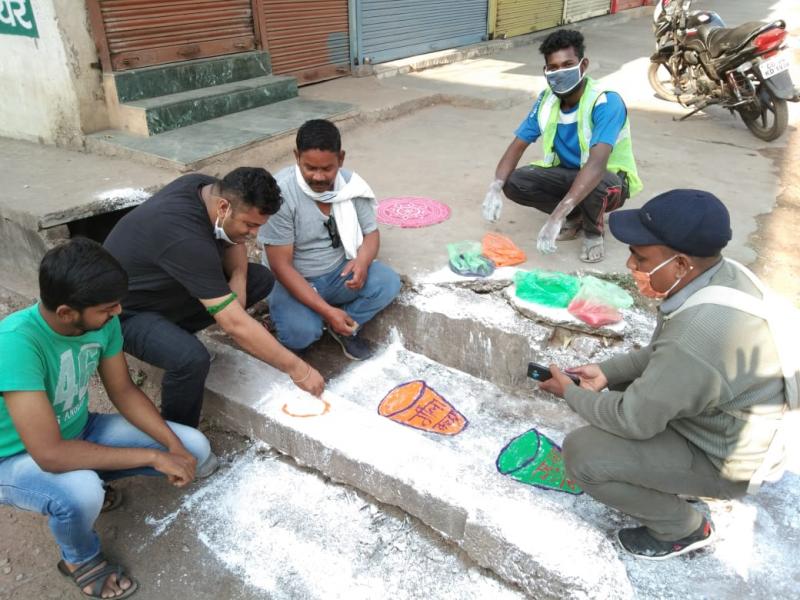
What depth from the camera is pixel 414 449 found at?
7.23ft

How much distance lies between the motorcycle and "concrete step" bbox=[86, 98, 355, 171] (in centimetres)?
388

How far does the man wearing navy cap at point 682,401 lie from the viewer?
62.3 inches

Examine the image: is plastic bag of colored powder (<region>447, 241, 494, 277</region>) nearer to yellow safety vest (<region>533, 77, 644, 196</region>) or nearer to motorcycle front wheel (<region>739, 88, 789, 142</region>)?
yellow safety vest (<region>533, 77, 644, 196</region>)

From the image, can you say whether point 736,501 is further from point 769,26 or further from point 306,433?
point 769,26

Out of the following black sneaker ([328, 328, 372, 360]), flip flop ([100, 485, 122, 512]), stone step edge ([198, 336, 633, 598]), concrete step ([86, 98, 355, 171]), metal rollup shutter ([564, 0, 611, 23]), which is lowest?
flip flop ([100, 485, 122, 512])

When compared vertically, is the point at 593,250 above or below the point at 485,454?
above

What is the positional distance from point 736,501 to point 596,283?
4.01 ft

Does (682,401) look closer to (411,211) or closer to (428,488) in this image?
(428,488)

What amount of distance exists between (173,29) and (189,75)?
0.37 m

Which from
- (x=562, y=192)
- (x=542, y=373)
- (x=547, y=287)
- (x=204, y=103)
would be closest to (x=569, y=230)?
(x=562, y=192)

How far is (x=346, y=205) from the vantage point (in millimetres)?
2941

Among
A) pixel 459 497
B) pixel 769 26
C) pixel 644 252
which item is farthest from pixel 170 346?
pixel 769 26

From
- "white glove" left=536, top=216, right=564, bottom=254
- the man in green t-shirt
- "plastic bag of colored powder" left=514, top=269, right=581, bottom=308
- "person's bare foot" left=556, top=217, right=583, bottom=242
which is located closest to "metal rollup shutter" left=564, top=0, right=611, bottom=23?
"person's bare foot" left=556, top=217, right=583, bottom=242

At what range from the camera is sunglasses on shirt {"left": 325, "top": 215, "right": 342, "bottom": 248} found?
9.65 feet
